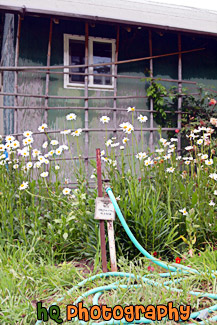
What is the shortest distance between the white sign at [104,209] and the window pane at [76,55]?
187 inches

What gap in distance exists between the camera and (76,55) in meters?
6.81

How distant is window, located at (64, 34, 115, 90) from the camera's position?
663 centimetres

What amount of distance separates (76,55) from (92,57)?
324 millimetres

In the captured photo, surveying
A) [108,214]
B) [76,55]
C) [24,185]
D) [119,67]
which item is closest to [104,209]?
[108,214]

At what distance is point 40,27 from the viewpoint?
254 inches

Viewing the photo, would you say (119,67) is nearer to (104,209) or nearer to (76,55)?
(76,55)

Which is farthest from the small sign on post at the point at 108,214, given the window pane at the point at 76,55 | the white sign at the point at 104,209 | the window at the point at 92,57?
the window pane at the point at 76,55

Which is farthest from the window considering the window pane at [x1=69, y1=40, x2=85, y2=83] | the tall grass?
the tall grass

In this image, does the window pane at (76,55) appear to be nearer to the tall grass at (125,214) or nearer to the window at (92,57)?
the window at (92,57)

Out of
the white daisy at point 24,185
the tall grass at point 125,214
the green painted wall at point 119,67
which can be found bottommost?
the tall grass at point 125,214

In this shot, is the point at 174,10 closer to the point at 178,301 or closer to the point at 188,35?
the point at 188,35

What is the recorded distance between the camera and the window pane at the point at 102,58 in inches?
267

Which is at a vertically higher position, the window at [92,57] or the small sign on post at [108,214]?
the window at [92,57]

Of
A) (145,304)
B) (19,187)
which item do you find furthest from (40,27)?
(145,304)
